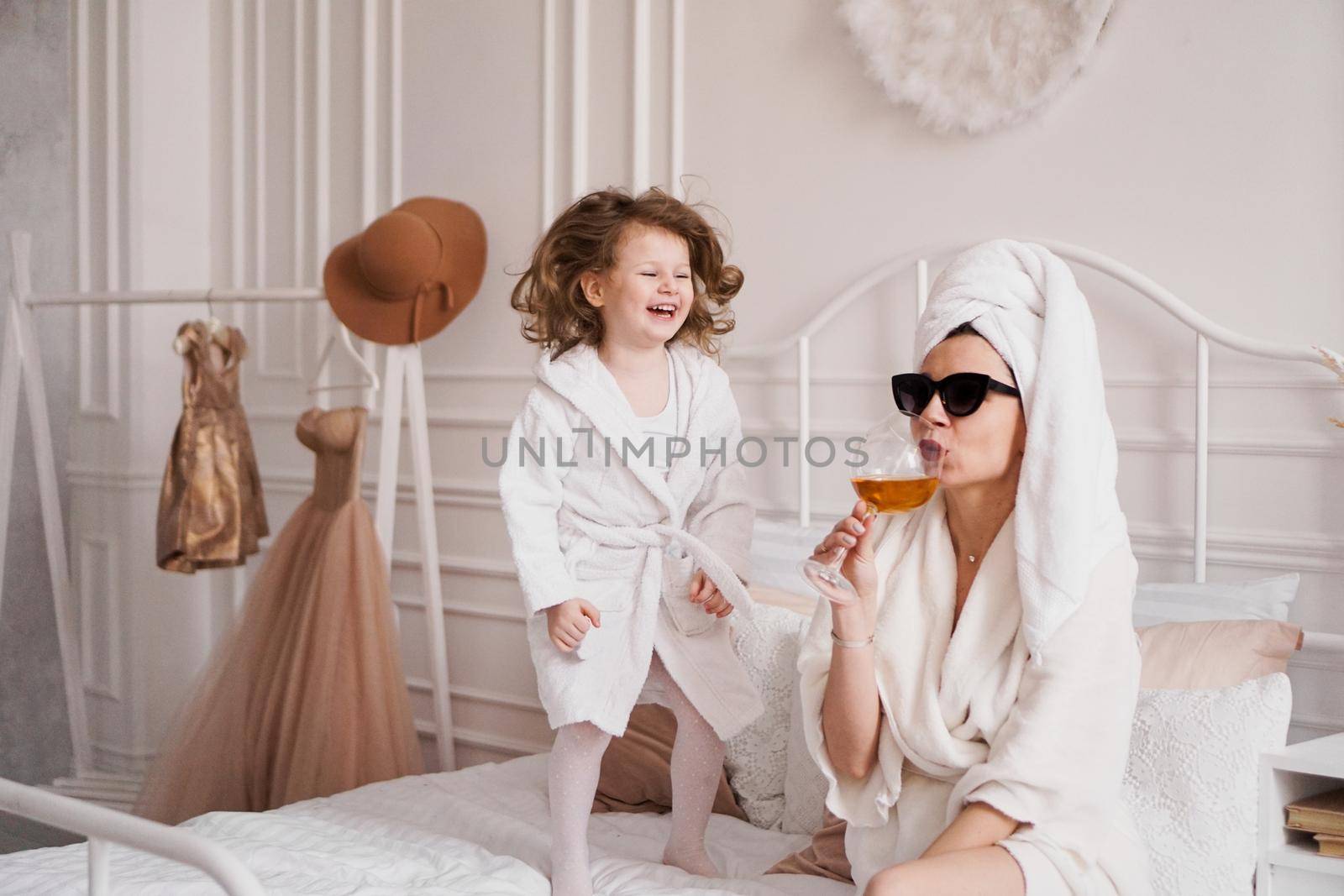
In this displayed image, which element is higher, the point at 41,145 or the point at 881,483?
the point at 41,145

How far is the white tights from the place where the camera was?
182 centimetres

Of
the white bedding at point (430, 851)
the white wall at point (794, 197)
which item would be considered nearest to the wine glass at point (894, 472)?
the white bedding at point (430, 851)

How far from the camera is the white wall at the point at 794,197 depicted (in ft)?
6.86

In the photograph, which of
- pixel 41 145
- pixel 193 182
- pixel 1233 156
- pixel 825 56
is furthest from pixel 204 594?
pixel 1233 156

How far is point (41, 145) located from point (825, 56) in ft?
9.08

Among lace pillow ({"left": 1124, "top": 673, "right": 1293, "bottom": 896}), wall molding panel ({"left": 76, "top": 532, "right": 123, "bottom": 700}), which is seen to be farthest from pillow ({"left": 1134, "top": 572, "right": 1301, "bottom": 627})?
wall molding panel ({"left": 76, "top": 532, "right": 123, "bottom": 700})

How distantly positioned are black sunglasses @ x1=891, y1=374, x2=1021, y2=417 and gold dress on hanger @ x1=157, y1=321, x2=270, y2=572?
2.19m

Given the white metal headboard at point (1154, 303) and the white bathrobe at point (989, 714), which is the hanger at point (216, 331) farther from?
the white bathrobe at point (989, 714)

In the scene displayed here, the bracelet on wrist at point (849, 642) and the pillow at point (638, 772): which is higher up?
the bracelet on wrist at point (849, 642)

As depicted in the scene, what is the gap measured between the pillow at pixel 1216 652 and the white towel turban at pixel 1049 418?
0.38 metres

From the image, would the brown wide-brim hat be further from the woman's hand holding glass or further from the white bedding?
the woman's hand holding glass

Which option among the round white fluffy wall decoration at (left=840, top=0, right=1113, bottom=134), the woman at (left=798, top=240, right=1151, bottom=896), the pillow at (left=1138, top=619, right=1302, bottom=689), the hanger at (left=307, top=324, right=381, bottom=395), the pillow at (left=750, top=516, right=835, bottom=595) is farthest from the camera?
the hanger at (left=307, top=324, right=381, bottom=395)

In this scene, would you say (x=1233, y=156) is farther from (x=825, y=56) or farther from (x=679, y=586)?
(x=679, y=586)

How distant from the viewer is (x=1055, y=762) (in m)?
1.43
